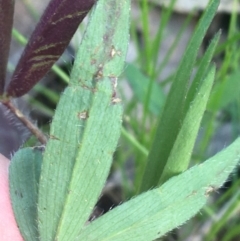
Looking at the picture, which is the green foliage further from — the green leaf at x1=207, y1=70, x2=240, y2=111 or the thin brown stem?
the green leaf at x1=207, y1=70, x2=240, y2=111

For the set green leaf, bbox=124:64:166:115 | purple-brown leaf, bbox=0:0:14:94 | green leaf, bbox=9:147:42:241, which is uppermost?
purple-brown leaf, bbox=0:0:14:94

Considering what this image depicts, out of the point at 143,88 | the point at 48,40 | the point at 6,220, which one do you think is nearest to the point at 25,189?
the point at 6,220

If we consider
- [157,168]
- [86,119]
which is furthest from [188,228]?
[86,119]

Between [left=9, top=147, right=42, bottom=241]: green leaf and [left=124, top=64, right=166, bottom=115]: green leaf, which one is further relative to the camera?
[left=124, top=64, right=166, bottom=115]: green leaf

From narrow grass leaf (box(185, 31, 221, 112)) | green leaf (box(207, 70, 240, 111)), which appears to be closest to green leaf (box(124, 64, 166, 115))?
green leaf (box(207, 70, 240, 111))

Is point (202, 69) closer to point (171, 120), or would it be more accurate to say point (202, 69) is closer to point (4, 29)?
point (171, 120)

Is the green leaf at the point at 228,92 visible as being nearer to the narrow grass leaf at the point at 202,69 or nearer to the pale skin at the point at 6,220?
the narrow grass leaf at the point at 202,69

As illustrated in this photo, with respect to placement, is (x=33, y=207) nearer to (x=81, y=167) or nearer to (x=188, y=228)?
(x=81, y=167)
